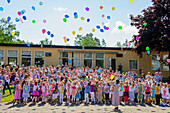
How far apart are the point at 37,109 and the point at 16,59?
12.0 metres

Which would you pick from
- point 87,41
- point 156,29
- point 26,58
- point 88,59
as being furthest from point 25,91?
point 87,41

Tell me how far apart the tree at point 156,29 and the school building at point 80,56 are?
229 cm

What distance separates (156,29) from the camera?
18469 mm

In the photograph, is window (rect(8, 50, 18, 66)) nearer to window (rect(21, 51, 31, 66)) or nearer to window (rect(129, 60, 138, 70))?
window (rect(21, 51, 31, 66))

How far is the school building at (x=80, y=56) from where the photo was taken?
19372mm

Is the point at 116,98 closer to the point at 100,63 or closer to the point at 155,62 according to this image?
the point at 100,63

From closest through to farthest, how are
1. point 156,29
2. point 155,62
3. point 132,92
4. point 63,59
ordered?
1. point 132,92
2. point 156,29
3. point 63,59
4. point 155,62

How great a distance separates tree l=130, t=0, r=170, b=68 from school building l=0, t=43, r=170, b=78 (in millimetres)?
2285

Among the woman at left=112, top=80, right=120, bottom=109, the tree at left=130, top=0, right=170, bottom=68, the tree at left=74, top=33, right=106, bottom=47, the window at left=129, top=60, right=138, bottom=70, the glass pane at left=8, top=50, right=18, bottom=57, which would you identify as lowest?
the woman at left=112, top=80, right=120, bottom=109

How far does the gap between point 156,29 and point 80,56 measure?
323 inches

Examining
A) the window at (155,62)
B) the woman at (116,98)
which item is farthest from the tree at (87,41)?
the woman at (116,98)

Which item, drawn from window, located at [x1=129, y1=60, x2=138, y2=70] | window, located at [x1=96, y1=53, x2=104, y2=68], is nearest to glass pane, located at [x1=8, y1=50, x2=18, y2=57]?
window, located at [x1=96, y1=53, x2=104, y2=68]

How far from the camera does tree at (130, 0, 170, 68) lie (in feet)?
61.1

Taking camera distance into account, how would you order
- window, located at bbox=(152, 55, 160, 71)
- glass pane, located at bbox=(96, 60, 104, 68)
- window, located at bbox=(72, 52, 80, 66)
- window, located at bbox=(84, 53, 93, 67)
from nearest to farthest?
1. window, located at bbox=(72, 52, 80, 66)
2. window, located at bbox=(84, 53, 93, 67)
3. glass pane, located at bbox=(96, 60, 104, 68)
4. window, located at bbox=(152, 55, 160, 71)
